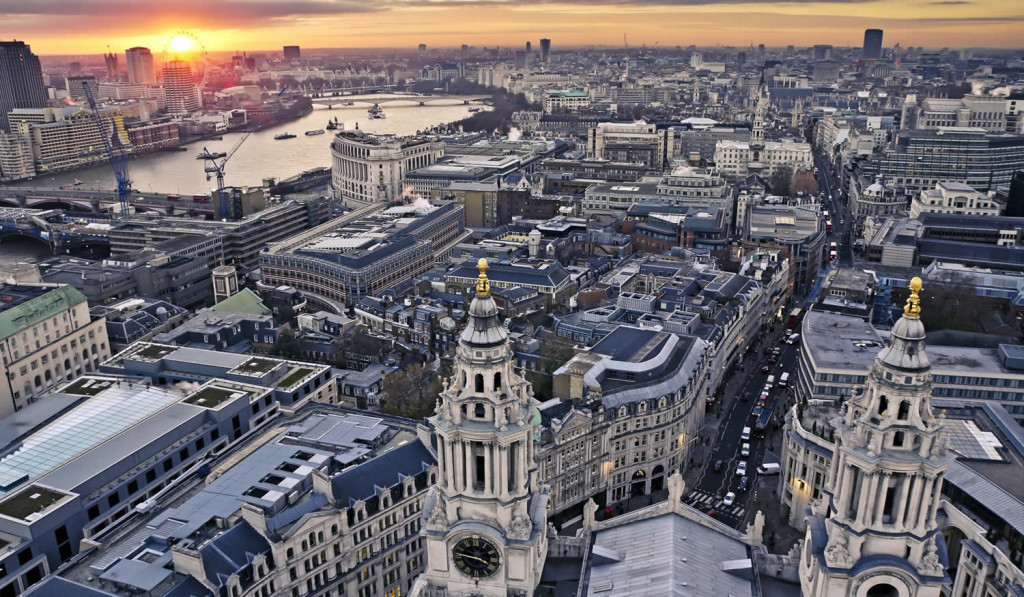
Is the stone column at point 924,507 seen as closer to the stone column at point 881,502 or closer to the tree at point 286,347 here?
the stone column at point 881,502

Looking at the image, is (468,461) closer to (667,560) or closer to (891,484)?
(667,560)

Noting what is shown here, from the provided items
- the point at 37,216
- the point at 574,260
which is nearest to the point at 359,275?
the point at 574,260

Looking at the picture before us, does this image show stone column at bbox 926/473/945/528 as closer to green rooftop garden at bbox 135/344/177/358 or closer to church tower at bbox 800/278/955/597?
church tower at bbox 800/278/955/597

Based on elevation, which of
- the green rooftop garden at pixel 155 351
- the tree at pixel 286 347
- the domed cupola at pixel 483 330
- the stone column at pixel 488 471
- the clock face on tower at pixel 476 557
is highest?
the domed cupola at pixel 483 330

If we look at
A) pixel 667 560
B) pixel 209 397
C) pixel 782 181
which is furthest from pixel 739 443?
pixel 782 181

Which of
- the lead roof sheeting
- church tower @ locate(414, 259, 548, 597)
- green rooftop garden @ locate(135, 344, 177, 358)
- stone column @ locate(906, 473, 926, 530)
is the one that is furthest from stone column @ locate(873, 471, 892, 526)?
green rooftop garden @ locate(135, 344, 177, 358)

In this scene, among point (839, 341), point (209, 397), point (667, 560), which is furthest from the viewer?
point (839, 341)

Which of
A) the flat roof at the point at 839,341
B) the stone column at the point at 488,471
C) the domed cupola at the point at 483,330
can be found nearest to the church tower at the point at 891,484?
the stone column at the point at 488,471
